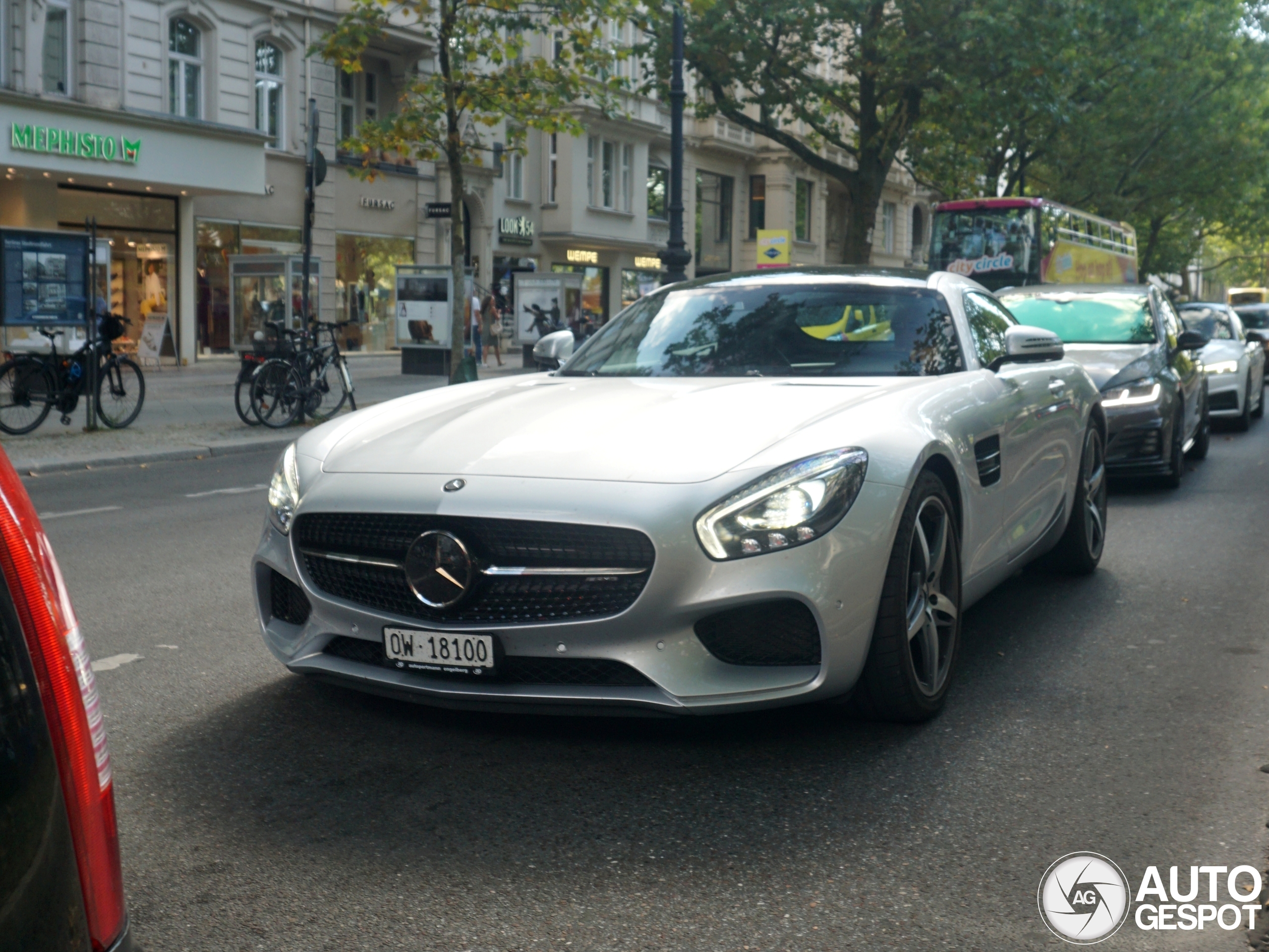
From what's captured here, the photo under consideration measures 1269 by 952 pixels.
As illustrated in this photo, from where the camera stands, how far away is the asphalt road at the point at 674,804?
2.84 meters

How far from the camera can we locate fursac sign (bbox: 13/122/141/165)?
22.6m

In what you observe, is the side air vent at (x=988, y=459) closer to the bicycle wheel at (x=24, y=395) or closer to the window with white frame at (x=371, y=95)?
the bicycle wheel at (x=24, y=395)

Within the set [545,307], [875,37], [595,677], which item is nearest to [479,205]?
[545,307]

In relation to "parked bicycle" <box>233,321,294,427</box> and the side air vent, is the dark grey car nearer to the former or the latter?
the side air vent

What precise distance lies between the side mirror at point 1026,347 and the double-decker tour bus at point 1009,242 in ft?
83.0

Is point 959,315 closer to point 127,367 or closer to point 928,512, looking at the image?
point 928,512

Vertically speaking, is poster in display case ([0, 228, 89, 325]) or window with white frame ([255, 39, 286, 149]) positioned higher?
window with white frame ([255, 39, 286, 149])

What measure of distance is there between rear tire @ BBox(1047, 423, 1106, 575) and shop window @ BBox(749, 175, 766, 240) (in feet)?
149

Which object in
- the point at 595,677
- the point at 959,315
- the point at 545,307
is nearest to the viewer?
the point at 595,677

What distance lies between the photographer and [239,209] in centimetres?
2812

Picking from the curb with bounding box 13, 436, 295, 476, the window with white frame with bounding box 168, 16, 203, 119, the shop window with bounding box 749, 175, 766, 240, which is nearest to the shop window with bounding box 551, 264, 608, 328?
the shop window with bounding box 749, 175, 766, 240

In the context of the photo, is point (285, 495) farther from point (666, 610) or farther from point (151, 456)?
point (151, 456)

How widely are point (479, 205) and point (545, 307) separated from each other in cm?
688

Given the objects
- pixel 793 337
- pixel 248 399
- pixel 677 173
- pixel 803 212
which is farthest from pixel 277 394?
pixel 803 212
